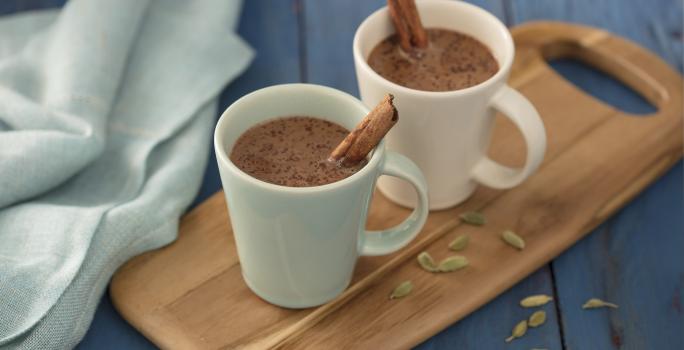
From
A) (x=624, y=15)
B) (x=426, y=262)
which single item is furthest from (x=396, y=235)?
(x=624, y=15)

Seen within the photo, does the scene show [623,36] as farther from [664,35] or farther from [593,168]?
[593,168]

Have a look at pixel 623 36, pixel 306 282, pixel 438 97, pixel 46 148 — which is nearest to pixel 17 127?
pixel 46 148

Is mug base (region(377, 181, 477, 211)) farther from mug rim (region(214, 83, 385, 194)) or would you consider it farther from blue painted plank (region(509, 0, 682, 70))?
blue painted plank (region(509, 0, 682, 70))

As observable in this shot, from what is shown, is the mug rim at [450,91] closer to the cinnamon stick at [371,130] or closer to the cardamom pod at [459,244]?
the cinnamon stick at [371,130]

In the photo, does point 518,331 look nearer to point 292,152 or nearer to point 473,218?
point 473,218

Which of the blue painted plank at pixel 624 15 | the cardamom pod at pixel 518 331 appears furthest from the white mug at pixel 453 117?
the blue painted plank at pixel 624 15
